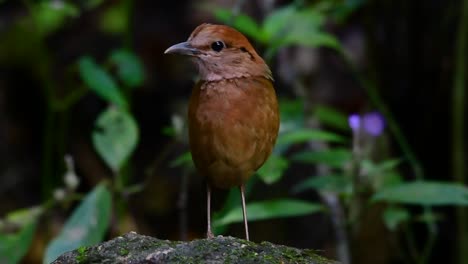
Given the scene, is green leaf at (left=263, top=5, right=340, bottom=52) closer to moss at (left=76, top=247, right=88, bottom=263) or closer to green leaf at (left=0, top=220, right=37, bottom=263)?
green leaf at (left=0, top=220, right=37, bottom=263)

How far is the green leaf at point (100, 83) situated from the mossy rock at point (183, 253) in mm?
2069

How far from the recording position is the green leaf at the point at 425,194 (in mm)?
4066

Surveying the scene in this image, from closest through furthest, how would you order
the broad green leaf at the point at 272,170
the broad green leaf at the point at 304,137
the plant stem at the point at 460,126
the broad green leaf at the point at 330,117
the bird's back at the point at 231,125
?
1. the bird's back at the point at 231,125
2. the broad green leaf at the point at 272,170
3. the broad green leaf at the point at 304,137
4. the broad green leaf at the point at 330,117
5. the plant stem at the point at 460,126

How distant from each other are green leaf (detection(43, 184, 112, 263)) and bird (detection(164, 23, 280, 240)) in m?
→ 0.88

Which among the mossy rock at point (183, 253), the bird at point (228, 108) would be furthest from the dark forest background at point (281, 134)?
the mossy rock at point (183, 253)

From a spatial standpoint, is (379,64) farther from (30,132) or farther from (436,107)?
(30,132)

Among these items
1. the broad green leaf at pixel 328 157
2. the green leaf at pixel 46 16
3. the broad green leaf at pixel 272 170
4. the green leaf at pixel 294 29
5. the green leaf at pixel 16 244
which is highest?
the green leaf at pixel 46 16

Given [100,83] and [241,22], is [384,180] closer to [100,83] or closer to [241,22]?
[241,22]

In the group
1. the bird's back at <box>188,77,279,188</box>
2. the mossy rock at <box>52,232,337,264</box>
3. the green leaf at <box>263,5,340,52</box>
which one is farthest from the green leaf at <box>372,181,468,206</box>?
the mossy rock at <box>52,232,337,264</box>

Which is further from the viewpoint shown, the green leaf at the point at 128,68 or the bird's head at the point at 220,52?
the green leaf at the point at 128,68

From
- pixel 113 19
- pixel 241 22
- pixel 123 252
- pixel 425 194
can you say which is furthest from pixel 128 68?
pixel 123 252

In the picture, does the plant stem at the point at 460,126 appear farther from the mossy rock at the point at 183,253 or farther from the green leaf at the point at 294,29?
the mossy rock at the point at 183,253

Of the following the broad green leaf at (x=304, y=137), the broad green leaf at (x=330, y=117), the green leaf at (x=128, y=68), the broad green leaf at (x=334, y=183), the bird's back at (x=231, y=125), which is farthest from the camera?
the broad green leaf at (x=330, y=117)

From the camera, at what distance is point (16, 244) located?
4.36 meters
